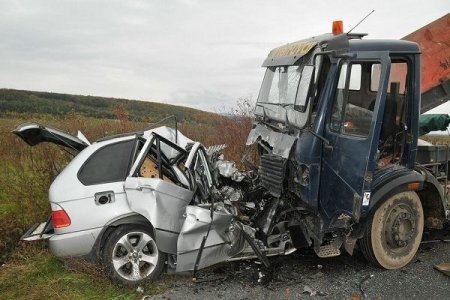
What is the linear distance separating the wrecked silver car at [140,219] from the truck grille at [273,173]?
1.06 ft

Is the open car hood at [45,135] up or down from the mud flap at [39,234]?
up

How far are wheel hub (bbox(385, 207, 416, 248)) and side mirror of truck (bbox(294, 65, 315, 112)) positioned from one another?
5.65 ft

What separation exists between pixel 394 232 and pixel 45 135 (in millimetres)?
4570

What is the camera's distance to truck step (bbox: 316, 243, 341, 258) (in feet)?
15.7

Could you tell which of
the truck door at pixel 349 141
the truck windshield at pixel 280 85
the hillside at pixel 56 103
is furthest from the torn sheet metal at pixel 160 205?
the hillside at pixel 56 103

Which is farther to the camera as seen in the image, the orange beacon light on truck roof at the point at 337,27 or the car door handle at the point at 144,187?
the orange beacon light on truck roof at the point at 337,27

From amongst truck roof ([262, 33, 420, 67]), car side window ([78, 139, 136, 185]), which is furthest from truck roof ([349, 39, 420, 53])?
car side window ([78, 139, 136, 185])

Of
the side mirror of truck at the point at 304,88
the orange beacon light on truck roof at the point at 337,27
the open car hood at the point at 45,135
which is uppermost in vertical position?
the orange beacon light on truck roof at the point at 337,27

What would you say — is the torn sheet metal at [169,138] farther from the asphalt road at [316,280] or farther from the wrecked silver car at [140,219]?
the asphalt road at [316,280]

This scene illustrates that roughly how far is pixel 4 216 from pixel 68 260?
2900 millimetres

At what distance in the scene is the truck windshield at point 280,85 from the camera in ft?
16.7

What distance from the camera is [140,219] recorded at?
4.79m

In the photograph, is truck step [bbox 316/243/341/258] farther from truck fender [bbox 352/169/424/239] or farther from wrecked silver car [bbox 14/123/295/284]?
wrecked silver car [bbox 14/123/295/284]

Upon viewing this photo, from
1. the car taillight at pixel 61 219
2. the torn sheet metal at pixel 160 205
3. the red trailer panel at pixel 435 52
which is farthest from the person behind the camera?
the red trailer panel at pixel 435 52
